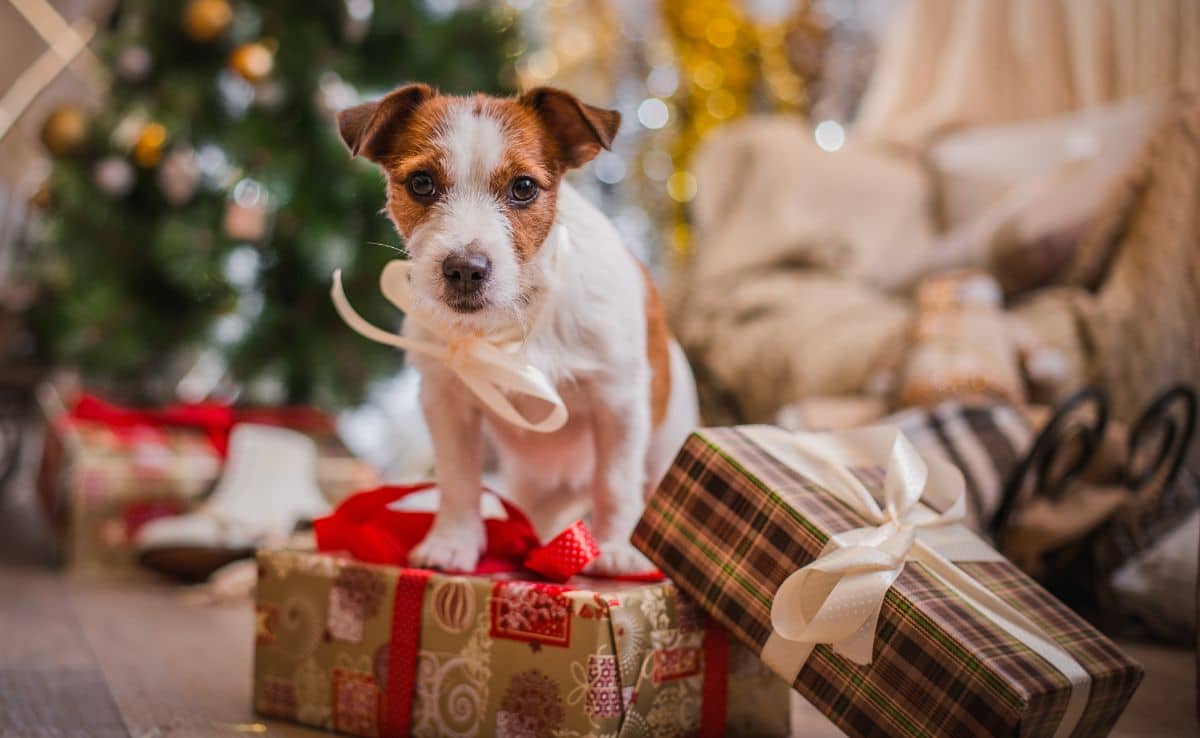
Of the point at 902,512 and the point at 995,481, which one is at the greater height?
→ the point at 902,512

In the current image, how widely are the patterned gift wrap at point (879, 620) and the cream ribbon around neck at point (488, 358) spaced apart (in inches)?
6.4

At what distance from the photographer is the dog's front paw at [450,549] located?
101 centimetres

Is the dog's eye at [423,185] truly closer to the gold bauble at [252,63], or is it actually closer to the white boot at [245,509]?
the white boot at [245,509]

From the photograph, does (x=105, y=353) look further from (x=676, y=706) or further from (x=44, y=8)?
(x=44, y=8)

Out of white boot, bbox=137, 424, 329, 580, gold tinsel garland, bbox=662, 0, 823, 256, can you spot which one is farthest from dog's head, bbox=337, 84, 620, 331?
gold tinsel garland, bbox=662, 0, 823, 256

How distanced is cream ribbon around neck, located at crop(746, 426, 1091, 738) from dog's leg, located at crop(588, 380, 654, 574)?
0.13 meters

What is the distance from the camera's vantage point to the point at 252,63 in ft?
7.16

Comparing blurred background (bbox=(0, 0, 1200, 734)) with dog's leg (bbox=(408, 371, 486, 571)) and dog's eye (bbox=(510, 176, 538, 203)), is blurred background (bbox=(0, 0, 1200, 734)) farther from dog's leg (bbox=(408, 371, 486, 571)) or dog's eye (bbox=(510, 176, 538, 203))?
dog's eye (bbox=(510, 176, 538, 203))

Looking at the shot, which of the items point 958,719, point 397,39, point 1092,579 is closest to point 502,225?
point 958,719

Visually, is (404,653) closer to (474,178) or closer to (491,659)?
(491,659)

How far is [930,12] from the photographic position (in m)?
3.26

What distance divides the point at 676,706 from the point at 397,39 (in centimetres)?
199

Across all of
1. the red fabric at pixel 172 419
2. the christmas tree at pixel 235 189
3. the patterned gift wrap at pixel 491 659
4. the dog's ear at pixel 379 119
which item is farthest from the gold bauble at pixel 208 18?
the patterned gift wrap at pixel 491 659

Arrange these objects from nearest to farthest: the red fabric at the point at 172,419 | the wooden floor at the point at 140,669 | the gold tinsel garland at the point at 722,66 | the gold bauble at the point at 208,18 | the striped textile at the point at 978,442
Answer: the wooden floor at the point at 140,669 < the striped textile at the point at 978,442 < the red fabric at the point at 172,419 < the gold bauble at the point at 208,18 < the gold tinsel garland at the point at 722,66
